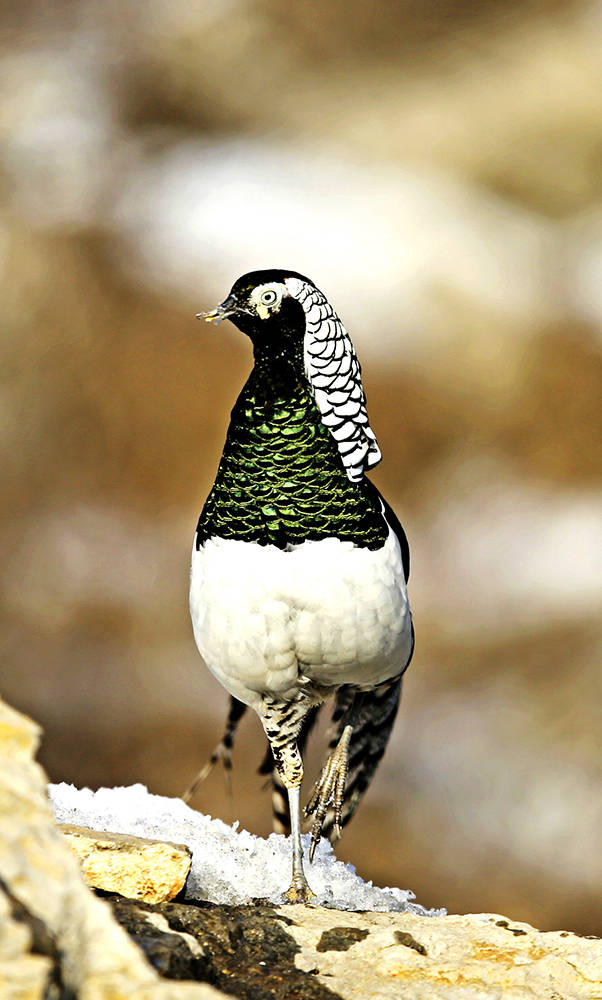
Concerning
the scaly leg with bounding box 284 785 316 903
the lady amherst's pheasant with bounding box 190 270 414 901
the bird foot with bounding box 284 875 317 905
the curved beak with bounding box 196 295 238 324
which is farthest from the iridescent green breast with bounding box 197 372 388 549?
the bird foot with bounding box 284 875 317 905

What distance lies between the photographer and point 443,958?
1.51 m

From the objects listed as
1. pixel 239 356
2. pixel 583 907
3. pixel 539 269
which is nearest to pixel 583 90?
pixel 539 269

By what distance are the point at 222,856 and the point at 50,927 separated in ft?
3.82

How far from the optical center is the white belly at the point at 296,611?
177 cm

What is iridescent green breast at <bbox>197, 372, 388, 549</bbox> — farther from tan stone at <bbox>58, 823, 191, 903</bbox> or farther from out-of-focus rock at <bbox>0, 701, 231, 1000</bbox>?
out-of-focus rock at <bbox>0, 701, 231, 1000</bbox>

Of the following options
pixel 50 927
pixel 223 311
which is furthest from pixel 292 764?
pixel 50 927

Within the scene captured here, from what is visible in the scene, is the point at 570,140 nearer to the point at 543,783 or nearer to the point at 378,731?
the point at 543,783

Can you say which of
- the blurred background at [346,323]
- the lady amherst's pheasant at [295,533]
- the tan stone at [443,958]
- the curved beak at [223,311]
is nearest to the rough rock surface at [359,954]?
the tan stone at [443,958]

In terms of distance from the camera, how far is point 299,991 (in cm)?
137

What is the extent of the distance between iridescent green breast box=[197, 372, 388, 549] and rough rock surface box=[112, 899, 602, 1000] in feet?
1.90

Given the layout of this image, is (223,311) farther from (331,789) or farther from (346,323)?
(346,323)

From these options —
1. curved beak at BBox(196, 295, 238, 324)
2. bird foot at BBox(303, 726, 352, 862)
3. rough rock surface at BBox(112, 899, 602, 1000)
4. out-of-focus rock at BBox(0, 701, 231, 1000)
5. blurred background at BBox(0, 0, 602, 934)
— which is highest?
blurred background at BBox(0, 0, 602, 934)

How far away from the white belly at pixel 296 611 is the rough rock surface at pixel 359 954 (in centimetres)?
38

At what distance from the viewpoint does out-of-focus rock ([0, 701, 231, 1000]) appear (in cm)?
80
